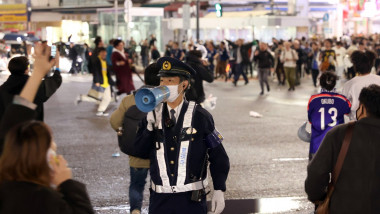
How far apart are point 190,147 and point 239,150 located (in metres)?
7.06

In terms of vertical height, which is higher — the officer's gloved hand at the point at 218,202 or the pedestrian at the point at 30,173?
the pedestrian at the point at 30,173

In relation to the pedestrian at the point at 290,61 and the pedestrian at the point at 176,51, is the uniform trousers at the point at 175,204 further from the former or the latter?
the pedestrian at the point at 176,51

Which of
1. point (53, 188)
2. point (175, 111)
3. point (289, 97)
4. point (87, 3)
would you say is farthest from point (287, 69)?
point (87, 3)

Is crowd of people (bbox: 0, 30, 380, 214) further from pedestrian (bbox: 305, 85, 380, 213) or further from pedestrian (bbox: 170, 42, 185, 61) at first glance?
pedestrian (bbox: 170, 42, 185, 61)

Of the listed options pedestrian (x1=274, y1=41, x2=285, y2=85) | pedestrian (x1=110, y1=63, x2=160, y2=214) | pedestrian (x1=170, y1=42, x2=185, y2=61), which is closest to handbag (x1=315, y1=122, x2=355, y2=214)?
pedestrian (x1=110, y1=63, x2=160, y2=214)

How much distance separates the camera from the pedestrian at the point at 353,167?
4.41 metres

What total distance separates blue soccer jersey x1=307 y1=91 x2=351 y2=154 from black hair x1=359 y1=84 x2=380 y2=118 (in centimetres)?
273

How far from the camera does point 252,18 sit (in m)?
39.9

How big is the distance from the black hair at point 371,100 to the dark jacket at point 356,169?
6cm

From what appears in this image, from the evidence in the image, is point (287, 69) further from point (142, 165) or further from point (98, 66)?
point (142, 165)

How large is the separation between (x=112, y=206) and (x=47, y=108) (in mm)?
11926

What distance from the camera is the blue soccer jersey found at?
24.0ft

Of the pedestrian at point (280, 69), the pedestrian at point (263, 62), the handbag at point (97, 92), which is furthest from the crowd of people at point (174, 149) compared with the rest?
the pedestrian at point (280, 69)

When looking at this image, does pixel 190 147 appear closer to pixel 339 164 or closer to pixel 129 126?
pixel 339 164
